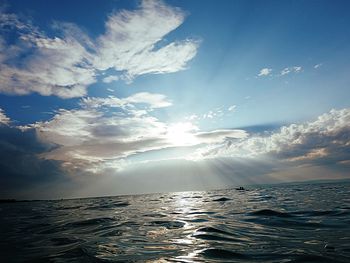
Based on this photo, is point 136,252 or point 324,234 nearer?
point 136,252

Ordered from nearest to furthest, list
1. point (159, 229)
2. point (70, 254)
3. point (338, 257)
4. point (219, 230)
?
point (338, 257) < point (70, 254) < point (219, 230) < point (159, 229)

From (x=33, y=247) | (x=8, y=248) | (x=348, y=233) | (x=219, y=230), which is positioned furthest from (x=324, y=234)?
(x=8, y=248)

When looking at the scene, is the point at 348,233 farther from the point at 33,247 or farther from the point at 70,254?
the point at 33,247

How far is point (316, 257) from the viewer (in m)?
8.29

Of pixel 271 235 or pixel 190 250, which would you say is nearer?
pixel 190 250

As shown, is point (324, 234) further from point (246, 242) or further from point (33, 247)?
point (33, 247)

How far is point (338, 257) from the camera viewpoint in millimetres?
8203

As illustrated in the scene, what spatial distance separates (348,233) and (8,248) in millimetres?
13860

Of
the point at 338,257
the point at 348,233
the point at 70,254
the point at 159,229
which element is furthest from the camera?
the point at 159,229

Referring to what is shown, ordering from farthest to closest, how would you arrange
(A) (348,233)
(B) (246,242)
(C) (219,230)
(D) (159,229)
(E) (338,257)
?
1. (D) (159,229)
2. (C) (219,230)
3. (A) (348,233)
4. (B) (246,242)
5. (E) (338,257)

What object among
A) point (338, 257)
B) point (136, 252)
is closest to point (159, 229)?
point (136, 252)

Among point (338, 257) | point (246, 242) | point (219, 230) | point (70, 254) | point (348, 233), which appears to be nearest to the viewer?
point (338, 257)

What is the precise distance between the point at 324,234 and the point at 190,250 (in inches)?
241

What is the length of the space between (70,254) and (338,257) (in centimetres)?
846
